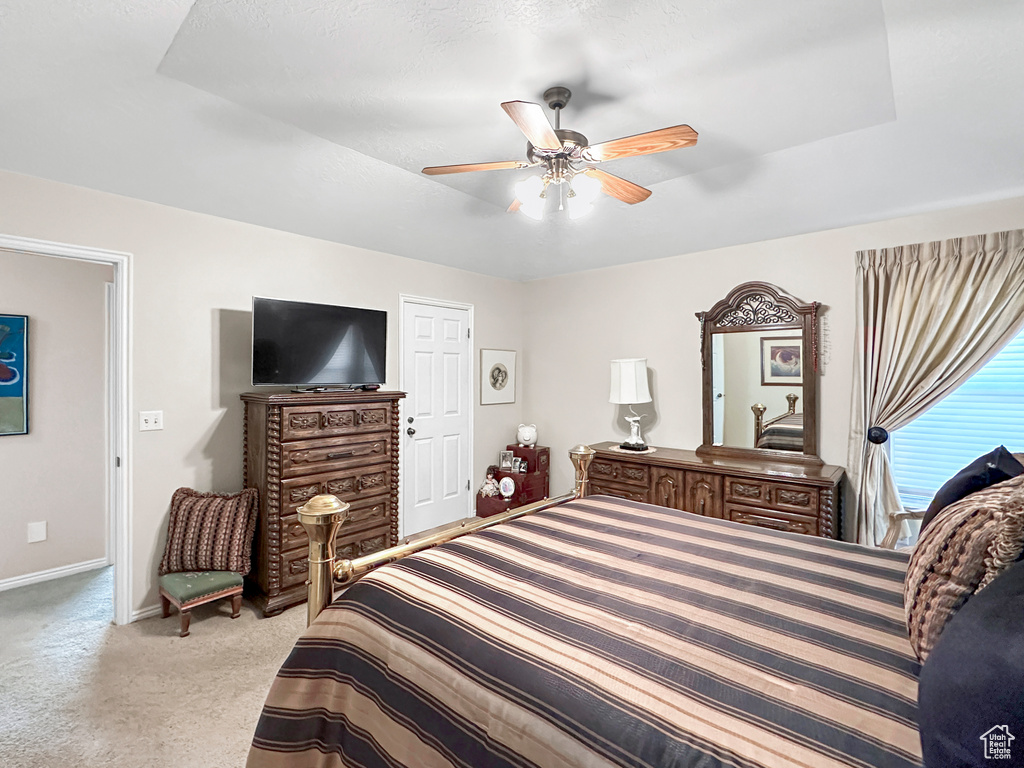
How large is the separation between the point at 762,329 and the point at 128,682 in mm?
4253

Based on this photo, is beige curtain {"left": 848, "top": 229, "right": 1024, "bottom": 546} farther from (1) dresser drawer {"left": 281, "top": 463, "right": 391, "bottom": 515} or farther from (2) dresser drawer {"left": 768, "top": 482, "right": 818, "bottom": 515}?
(1) dresser drawer {"left": 281, "top": 463, "right": 391, "bottom": 515}

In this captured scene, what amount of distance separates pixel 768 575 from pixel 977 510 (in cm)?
62

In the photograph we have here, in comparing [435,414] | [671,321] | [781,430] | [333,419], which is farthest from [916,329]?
[333,419]

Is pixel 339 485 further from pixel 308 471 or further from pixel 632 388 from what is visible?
pixel 632 388

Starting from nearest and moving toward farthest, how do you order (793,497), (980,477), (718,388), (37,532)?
(980,477), (793,497), (37,532), (718,388)

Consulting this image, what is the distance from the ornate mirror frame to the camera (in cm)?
343

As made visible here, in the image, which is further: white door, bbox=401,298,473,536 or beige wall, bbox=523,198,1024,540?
white door, bbox=401,298,473,536

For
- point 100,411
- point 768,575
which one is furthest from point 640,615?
point 100,411

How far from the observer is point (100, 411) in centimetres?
367

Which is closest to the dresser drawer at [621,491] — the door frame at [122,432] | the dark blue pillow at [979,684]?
the dark blue pillow at [979,684]

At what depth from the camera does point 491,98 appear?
2238 mm

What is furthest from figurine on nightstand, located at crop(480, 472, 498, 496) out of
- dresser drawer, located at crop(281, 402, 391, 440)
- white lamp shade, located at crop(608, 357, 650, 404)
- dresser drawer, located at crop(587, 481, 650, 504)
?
dresser drawer, located at crop(281, 402, 391, 440)

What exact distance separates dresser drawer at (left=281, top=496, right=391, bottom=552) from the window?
342cm

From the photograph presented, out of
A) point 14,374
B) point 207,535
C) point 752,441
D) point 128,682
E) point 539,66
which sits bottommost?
point 128,682
